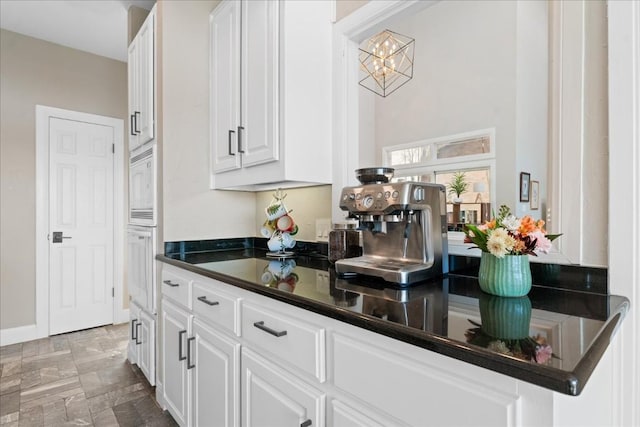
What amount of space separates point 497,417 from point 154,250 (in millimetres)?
2057

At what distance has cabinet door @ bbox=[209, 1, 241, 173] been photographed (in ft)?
6.25

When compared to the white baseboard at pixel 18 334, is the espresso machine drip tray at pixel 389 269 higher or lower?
higher

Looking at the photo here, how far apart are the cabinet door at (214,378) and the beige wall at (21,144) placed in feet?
8.74

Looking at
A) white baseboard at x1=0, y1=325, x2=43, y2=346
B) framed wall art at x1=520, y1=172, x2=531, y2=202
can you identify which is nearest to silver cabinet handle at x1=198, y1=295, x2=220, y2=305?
framed wall art at x1=520, y1=172, x2=531, y2=202

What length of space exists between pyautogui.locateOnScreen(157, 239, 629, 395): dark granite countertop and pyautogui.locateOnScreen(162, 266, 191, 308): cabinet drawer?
315 mm

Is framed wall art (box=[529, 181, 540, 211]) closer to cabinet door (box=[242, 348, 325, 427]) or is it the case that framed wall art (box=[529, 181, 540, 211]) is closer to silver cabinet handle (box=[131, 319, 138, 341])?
cabinet door (box=[242, 348, 325, 427])

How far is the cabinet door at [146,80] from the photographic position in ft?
7.14

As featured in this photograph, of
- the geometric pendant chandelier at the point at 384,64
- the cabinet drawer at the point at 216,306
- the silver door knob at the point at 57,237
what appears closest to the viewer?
the cabinet drawer at the point at 216,306

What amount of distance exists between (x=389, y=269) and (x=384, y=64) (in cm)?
115

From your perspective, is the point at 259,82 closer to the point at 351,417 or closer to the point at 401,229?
the point at 401,229

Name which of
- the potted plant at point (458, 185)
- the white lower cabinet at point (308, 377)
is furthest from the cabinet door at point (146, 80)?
the potted plant at point (458, 185)

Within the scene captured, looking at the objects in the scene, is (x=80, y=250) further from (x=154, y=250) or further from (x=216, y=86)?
(x=216, y=86)

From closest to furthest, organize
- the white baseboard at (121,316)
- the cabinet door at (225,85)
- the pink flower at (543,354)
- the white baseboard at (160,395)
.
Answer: the pink flower at (543,354)
the cabinet door at (225,85)
the white baseboard at (160,395)
the white baseboard at (121,316)

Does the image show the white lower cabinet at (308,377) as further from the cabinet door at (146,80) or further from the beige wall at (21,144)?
the beige wall at (21,144)
